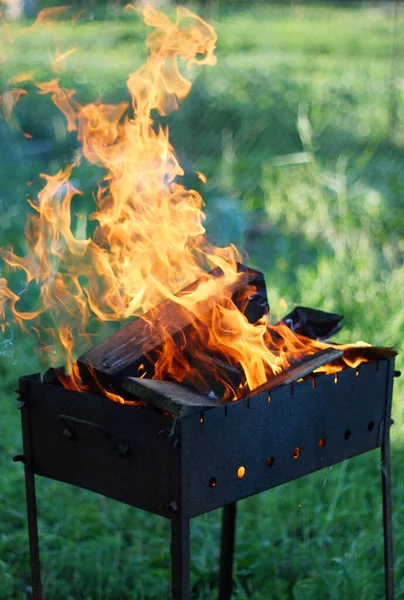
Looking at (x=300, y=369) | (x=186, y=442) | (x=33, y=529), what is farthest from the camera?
(x=33, y=529)

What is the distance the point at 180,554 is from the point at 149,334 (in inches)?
23.5

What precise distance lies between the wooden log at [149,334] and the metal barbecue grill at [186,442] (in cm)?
10

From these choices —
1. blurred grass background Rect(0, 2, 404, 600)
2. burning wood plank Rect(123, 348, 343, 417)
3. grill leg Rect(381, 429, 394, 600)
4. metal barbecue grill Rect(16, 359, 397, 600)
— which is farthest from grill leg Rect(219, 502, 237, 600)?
burning wood plank Rect(123, 348, 343, 417)

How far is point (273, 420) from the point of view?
7.92 ft

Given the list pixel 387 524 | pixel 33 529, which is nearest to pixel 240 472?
pixel 33 529

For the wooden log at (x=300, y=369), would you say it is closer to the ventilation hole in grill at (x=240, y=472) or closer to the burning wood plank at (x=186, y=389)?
the burning wood plank at (x=186, y=389)

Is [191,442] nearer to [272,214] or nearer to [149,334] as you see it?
[149,334]

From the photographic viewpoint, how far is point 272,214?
7047 millimetres

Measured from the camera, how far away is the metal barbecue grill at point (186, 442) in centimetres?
222

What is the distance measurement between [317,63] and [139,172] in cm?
852

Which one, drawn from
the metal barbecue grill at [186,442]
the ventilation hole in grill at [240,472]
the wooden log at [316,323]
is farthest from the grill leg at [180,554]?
the wooden log at [316,323]

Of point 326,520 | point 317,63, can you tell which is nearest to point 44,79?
point 317,63

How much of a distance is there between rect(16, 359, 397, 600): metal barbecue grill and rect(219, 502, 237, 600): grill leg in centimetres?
63

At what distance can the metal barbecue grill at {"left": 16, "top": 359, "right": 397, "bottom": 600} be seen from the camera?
2.22 meters
